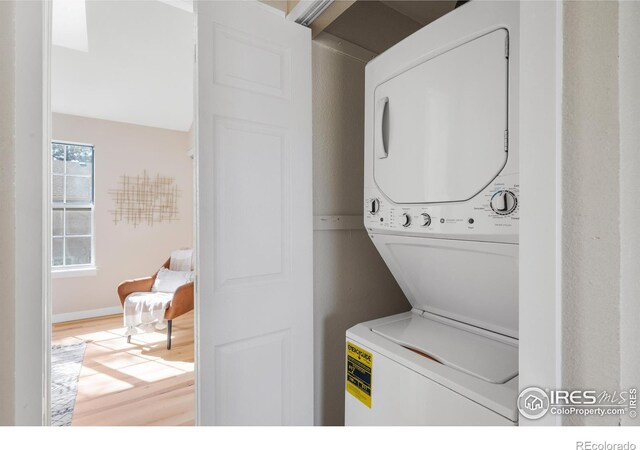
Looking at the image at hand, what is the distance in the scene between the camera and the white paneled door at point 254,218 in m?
1.17

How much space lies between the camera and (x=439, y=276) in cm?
110

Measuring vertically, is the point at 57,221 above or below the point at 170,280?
above

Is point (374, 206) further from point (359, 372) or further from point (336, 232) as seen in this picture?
point (359, 372)

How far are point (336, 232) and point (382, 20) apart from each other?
1.15m

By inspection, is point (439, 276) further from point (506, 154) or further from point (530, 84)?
point (530, 84)

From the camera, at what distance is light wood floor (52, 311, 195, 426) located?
83.0 inches

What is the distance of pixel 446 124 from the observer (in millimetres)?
931

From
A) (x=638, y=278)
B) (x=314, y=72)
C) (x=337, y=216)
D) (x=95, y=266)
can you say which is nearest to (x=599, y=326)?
(x=638, y=278)

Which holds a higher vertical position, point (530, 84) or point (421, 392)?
point (530, 84)

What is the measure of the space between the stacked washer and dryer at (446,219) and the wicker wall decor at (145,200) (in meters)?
4.15

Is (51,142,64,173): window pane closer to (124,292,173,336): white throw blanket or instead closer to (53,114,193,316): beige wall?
(53,114,193,316): beige wall

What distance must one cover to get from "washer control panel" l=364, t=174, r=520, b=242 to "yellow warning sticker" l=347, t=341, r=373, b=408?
0.44 meters

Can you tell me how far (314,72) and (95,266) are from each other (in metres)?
4.18

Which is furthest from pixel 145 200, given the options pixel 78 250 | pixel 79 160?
pixel 78 250
